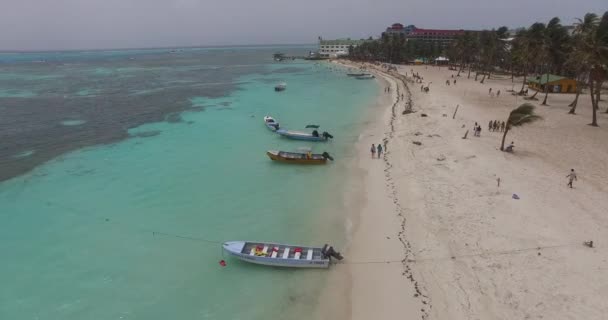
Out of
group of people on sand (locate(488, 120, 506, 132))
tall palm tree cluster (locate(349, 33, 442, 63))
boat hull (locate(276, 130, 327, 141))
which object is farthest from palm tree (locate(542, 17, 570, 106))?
tall palm tree cluster (locate(349, 33, 442, 63))

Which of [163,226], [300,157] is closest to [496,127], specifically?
[300,157]

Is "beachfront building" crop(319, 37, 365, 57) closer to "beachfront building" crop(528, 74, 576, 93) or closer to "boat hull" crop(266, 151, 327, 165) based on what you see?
"beachfront building" crop(528, 74, 576, 93)

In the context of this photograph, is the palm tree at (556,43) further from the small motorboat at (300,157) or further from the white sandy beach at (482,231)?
the small motorboat at (300,157)

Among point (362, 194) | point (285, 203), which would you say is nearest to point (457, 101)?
point (362, 194)

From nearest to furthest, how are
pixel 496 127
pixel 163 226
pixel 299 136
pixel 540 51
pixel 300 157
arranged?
pixel 163 226
pixel 300 157
pixel 496 127
pixel 299 136
pixel 540 51

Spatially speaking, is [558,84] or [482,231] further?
[558,84]

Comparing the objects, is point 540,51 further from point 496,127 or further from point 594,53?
point 496,127
